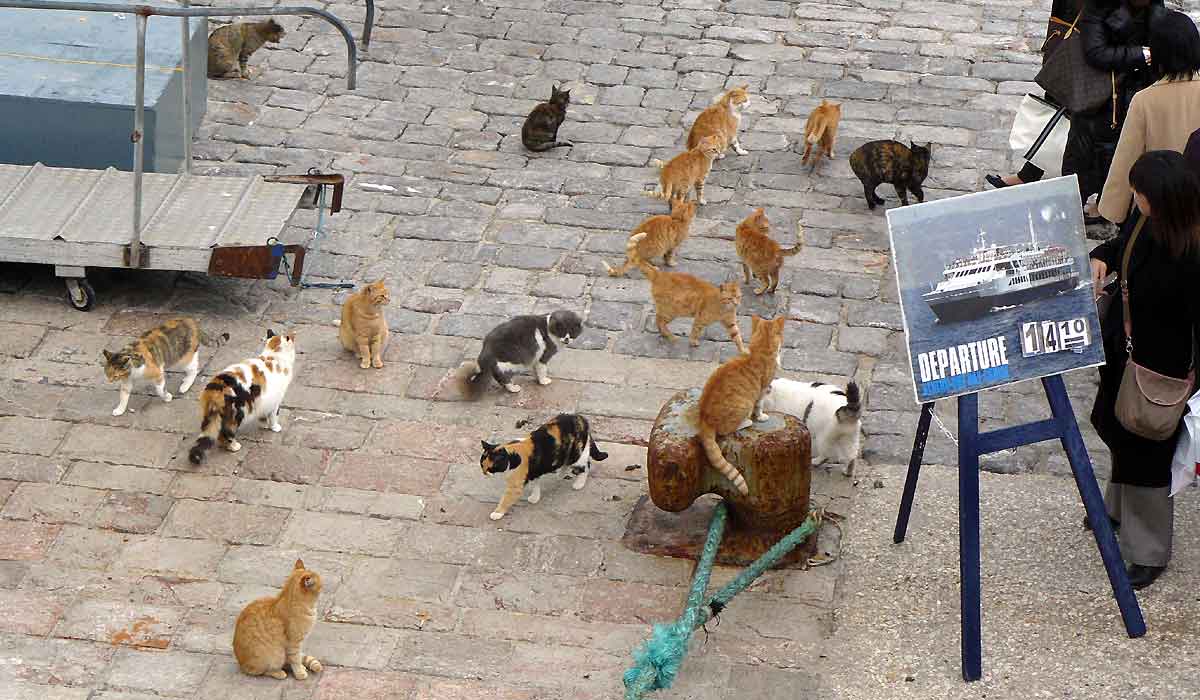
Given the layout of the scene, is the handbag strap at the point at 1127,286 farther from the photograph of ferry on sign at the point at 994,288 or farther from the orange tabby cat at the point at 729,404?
the orange tabby cat at the point at 729,404

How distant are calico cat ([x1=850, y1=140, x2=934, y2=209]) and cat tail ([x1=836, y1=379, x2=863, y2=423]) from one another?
3061mm

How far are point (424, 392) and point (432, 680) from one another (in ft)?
7.54

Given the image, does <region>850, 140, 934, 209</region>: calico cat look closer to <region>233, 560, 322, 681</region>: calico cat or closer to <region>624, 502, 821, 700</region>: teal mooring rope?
<region>624, 502, 821, 700</region>: teal mooring rope

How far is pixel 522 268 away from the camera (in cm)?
892

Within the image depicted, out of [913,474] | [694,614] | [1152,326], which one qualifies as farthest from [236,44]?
[1152,326]

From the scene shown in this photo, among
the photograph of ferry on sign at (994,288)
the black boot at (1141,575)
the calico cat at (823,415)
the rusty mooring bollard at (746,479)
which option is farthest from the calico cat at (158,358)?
the black boot at (1141,575)

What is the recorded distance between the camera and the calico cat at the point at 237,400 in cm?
702

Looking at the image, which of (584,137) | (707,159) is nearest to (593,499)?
(707,159)

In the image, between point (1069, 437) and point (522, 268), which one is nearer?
point (1069, 437)

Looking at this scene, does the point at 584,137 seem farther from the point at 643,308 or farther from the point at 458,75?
the point at 643,308

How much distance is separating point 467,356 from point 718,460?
2281 mm

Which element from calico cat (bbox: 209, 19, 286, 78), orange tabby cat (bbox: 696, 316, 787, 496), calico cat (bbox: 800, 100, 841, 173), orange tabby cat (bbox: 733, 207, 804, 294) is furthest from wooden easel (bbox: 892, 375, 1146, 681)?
calico cat (bbox: 209, 19, 286, 78)

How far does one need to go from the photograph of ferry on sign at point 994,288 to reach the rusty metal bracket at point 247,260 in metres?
3.94

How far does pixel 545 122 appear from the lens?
10.1 meters
